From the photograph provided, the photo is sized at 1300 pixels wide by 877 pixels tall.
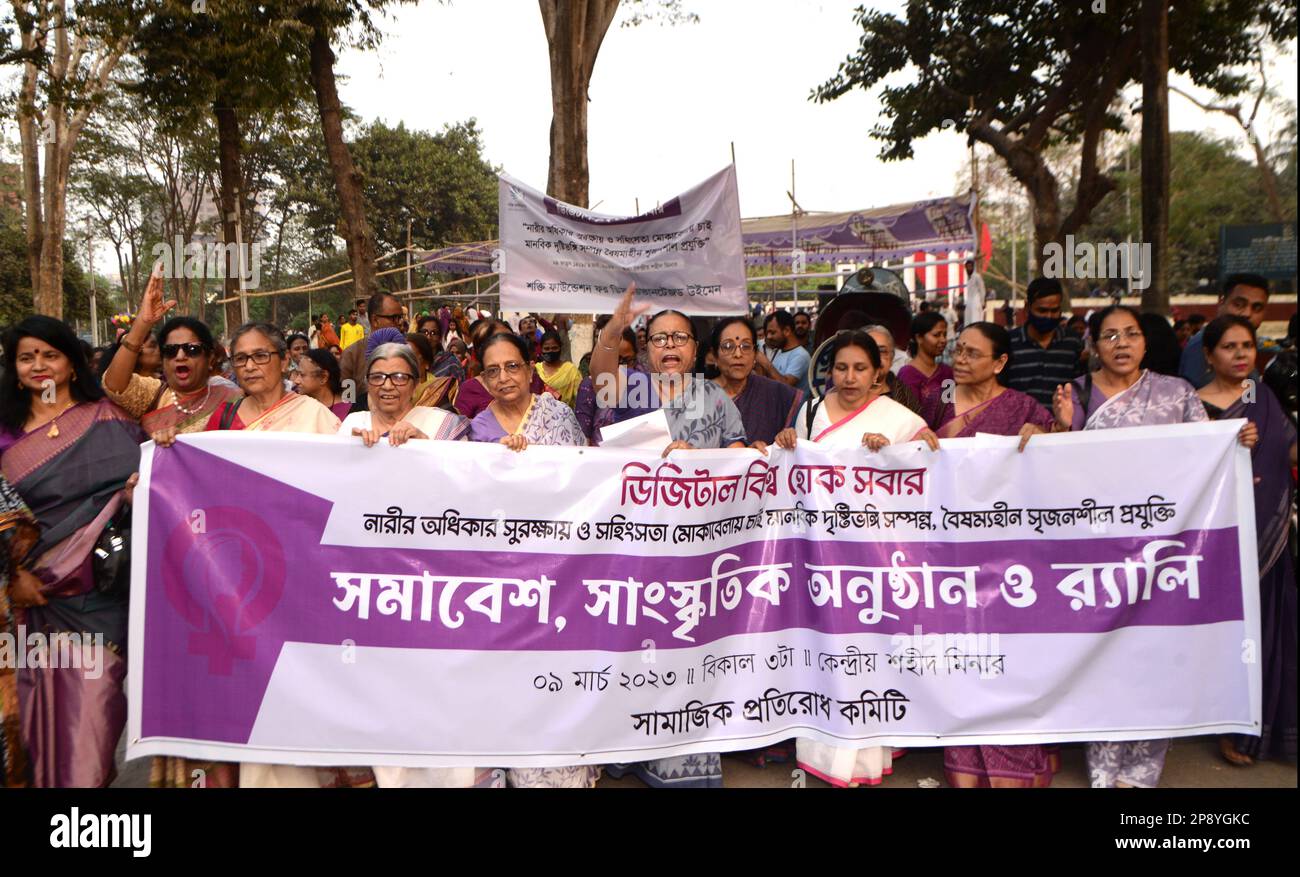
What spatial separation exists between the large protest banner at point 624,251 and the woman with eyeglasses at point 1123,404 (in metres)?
1.97

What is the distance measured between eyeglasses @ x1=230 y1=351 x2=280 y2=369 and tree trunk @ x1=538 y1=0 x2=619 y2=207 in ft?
20.6

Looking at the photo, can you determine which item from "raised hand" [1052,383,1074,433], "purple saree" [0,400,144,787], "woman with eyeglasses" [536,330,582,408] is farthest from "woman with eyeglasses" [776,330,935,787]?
"woman with eyeglasses" [536,330,582,408]

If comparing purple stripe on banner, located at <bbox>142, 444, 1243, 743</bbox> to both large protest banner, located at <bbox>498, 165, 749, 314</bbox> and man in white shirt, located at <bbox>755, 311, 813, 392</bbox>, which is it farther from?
man in white shirt, located at <bbox>755, 311, 813, 392</bbox>

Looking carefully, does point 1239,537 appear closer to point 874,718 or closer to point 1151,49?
point 874,718

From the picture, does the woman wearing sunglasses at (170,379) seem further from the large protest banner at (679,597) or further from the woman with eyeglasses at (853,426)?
the woman with eyeglasses at (853,426)

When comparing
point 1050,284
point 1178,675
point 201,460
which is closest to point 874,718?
point 1178,675

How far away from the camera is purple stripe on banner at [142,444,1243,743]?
320cm

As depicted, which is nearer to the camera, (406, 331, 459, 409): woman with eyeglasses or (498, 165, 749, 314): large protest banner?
(406, 331, 459, 409): woman with eyeglasses

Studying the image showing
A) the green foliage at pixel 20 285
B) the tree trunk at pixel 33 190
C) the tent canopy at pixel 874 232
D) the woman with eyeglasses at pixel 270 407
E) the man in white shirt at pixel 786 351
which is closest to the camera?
the woman with eyeglasses at pixel 270 407

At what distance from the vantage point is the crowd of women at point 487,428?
3.19 m

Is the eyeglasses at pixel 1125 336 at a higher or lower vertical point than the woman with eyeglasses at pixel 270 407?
higher

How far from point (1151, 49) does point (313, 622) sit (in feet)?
28.6

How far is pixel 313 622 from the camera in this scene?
322 cm

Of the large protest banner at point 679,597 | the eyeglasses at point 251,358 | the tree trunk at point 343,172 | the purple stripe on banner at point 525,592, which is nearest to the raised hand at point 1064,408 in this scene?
the large protest banner at point 679,597
